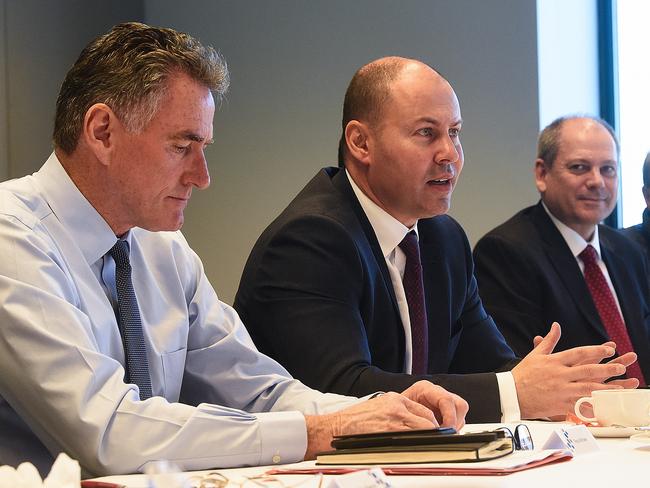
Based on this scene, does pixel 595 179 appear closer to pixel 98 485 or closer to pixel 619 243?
pixel 619 243

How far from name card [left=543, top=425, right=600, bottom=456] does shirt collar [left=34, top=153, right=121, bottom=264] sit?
92cm

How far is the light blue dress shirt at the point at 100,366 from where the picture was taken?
5.46 feet

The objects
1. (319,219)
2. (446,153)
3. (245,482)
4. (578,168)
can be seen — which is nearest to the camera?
(245,482)

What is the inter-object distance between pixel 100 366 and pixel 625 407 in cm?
99

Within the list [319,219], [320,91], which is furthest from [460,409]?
[320,91]

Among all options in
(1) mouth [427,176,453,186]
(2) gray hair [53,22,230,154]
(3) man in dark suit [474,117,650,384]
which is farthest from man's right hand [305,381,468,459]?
(3) man in dark suit [474,117,650,384]

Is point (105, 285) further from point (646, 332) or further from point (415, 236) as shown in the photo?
point (646, 332)

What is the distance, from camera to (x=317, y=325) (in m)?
2.52

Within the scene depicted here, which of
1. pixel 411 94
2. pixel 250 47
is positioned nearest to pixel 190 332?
pixel 411 94

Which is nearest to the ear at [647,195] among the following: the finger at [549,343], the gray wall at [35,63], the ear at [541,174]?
the ear at [541,174]

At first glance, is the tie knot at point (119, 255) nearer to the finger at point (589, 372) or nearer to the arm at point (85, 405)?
the arm at point (85, 405)

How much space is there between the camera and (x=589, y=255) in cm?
394

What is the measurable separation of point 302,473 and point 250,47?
3.98m

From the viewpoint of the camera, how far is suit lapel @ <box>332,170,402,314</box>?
2734 mm
